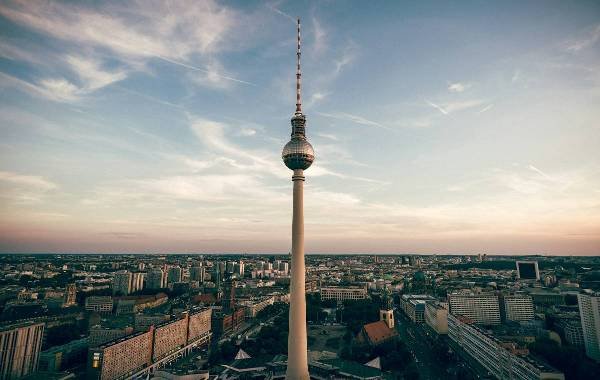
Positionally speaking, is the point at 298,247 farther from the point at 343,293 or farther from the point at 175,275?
the point at 175,275

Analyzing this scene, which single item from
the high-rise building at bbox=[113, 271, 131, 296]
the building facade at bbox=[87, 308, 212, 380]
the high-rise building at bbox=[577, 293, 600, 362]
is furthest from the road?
the high-rise building at bbox=[113, 271, 131, 296]

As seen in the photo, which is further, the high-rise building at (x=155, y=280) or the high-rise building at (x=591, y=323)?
the high-rise building at (x=155, y=280)

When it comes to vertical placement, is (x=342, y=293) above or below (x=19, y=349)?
above

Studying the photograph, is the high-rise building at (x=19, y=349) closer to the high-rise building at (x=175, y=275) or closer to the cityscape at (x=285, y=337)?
the cityscape at (x=285, y=337)

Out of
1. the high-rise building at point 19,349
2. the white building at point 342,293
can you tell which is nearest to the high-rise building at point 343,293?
the white building at point 342,293

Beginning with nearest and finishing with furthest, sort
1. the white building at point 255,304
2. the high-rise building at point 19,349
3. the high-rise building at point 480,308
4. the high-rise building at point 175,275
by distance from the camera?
the high-rise building at point 19,349
the high-rise building at point 480,308
the white building at point 255,304
the high-rise building at point 175,275

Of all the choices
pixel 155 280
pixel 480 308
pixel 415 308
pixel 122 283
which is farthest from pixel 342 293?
pixel 122 283
